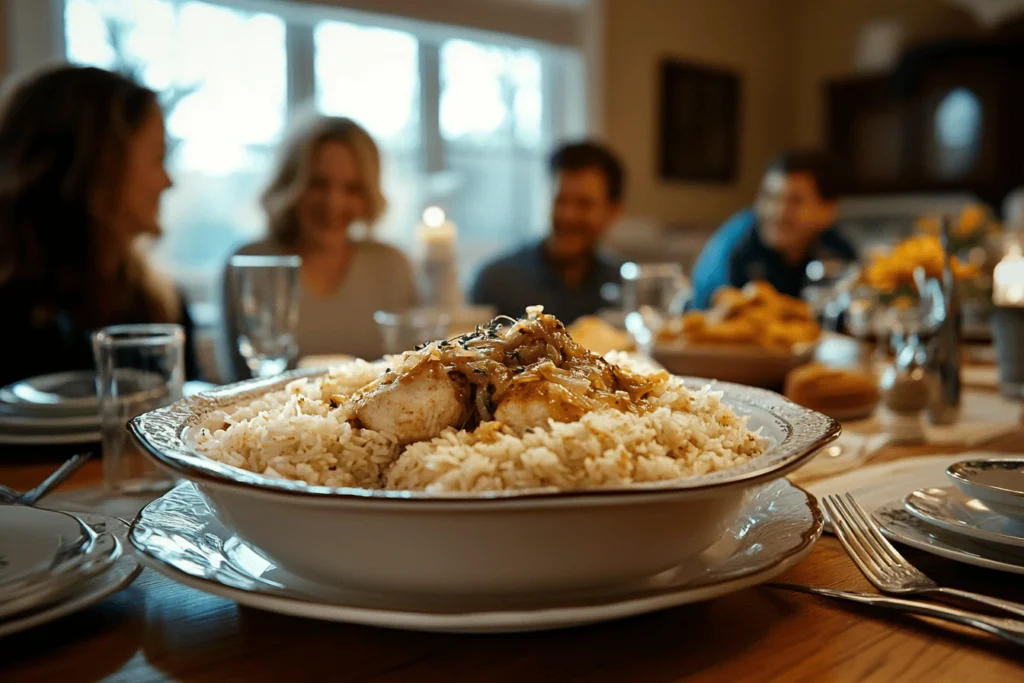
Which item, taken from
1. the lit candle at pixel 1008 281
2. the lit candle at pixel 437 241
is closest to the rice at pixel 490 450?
the lit candle at pixel 1008 281

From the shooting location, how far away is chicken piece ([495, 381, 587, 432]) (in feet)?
1.98

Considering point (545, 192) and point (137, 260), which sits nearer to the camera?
point (137, 260)

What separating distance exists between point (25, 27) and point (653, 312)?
2906mm

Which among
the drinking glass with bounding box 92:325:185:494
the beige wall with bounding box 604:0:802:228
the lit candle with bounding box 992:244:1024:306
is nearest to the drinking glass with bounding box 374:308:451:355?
the drinking glass with bounding box 92:325:185:494

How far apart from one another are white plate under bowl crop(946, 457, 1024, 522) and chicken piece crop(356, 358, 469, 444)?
1.27 feet

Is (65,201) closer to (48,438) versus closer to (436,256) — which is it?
(436,256)

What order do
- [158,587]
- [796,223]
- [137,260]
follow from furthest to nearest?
[796,223] → [137,260] → [158,587]

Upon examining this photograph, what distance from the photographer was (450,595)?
1.69 feet

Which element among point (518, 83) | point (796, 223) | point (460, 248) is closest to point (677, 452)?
point (796, 223)

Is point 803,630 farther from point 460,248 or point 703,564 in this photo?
point 460,248

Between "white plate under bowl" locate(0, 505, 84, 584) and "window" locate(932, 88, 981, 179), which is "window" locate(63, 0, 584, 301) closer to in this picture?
"white plate under bowl" locate(0, 505, 84, 584)

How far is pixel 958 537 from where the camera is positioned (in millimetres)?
670

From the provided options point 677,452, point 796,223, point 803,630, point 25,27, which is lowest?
point 803,630

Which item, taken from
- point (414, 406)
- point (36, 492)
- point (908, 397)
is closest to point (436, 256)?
point (908, 397)
